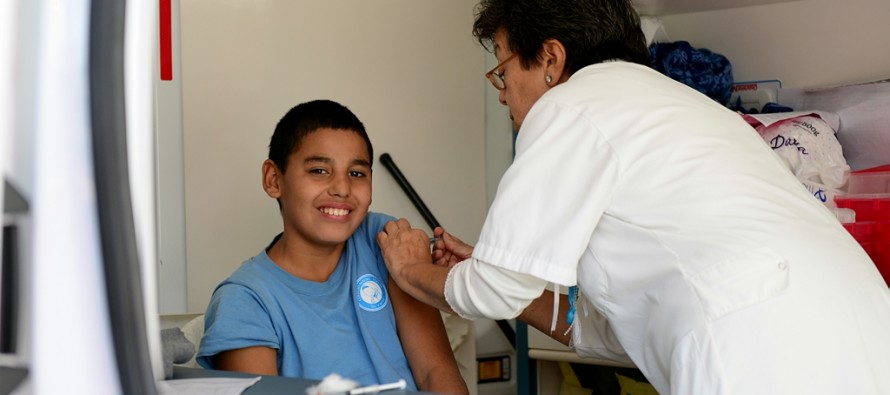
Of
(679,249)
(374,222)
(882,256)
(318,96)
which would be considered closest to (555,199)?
(679,249)

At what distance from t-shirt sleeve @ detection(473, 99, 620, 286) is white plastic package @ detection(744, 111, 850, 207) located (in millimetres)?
1136

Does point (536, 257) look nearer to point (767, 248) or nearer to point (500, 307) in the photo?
point (500, 307)

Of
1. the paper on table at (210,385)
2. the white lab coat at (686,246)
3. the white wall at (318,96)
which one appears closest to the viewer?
the paper on table at (210,385)

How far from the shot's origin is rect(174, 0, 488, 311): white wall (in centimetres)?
243

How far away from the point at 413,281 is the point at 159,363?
103 cm

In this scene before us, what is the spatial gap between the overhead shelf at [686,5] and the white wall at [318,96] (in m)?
0.66

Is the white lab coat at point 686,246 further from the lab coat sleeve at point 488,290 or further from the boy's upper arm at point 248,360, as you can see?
the boy's upper arm at point 248,360

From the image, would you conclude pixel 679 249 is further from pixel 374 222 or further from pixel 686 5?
pixel 686 5

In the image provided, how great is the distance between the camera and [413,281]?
1598 millimetres

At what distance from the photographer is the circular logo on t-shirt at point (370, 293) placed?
5.57 feet

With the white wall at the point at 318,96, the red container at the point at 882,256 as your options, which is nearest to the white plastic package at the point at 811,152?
the red container at the point at 882,256

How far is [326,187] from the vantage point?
5.80 ft

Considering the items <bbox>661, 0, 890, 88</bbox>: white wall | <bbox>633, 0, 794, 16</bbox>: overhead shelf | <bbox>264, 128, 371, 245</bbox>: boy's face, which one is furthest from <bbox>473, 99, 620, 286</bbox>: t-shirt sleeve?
<bbox>661, 0, 890, 88</bbox>: white wall

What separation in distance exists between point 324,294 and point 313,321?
0.27 ft
